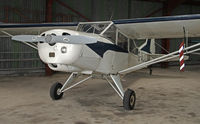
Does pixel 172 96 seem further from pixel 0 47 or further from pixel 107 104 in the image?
pixel 0 47

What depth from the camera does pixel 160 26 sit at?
5023 mm

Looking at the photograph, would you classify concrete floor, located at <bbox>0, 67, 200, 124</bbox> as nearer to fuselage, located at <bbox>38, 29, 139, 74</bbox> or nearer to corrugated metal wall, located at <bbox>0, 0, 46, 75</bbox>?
fuselage, located at <bbox>38, 29, 139, 74</bbox>

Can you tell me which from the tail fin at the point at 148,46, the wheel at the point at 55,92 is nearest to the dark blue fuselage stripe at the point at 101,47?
the wheel at the point at 55,92

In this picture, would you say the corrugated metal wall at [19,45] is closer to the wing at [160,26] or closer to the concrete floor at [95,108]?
the concrete floor at [95,108]

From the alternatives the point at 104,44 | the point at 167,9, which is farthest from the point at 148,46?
the point at 167,9

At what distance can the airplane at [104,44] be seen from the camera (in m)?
3.82

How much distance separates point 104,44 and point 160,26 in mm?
1478

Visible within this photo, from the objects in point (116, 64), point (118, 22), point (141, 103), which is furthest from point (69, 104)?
point (118, 22)

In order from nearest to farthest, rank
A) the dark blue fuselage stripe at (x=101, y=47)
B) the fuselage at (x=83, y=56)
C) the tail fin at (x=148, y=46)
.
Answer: the fuselage at (x=83, y=56) → the dark blue fuselage stripe at (x=101, y=47) → the tail fin at (x=148, y=46)

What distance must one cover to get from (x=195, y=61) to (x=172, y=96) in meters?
12.8

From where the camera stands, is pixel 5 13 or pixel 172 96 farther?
pixel 5 13

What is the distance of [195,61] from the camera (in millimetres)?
17547

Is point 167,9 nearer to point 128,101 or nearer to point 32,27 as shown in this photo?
point 32,27

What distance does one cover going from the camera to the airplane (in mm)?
3822
